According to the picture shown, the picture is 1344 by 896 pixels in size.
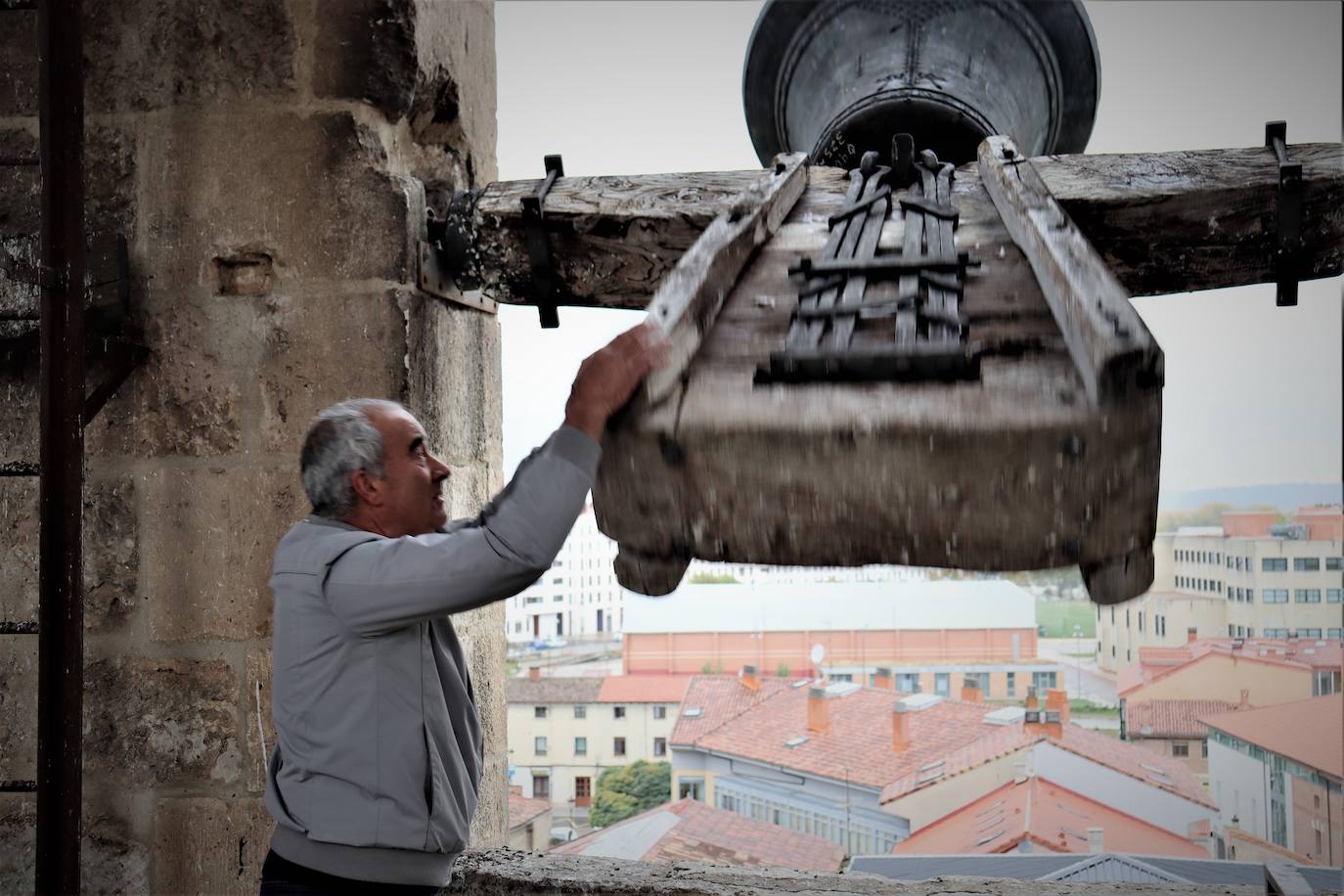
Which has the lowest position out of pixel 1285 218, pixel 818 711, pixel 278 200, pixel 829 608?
pixel 818 711

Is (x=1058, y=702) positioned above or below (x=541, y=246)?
below

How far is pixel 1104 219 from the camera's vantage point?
1.75 meters

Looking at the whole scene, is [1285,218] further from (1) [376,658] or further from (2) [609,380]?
(1) [376,658]

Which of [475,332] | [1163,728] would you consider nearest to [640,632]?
[475,332]

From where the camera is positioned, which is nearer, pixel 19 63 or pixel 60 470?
pixel 60 470

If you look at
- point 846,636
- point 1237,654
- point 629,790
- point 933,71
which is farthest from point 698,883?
point 933,71

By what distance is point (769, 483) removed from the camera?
1021 millimetres

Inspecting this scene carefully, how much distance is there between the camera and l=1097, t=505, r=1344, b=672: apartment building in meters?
2.41

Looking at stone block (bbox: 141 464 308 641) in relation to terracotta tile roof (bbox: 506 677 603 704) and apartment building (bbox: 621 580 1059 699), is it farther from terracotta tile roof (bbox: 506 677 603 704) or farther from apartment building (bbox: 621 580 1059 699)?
apartment building (bbox: 621 580 1059 699)

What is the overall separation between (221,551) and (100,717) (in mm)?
400

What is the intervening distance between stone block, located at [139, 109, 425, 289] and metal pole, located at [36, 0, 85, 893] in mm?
199

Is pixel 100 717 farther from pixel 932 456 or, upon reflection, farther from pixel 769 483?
pixel 932 456

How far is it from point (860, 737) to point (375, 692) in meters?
1.57

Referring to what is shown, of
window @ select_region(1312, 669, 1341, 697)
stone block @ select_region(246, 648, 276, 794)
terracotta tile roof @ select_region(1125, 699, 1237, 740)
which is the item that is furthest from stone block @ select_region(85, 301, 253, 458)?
window @ select_region(1312, 669, 1341, 697)
